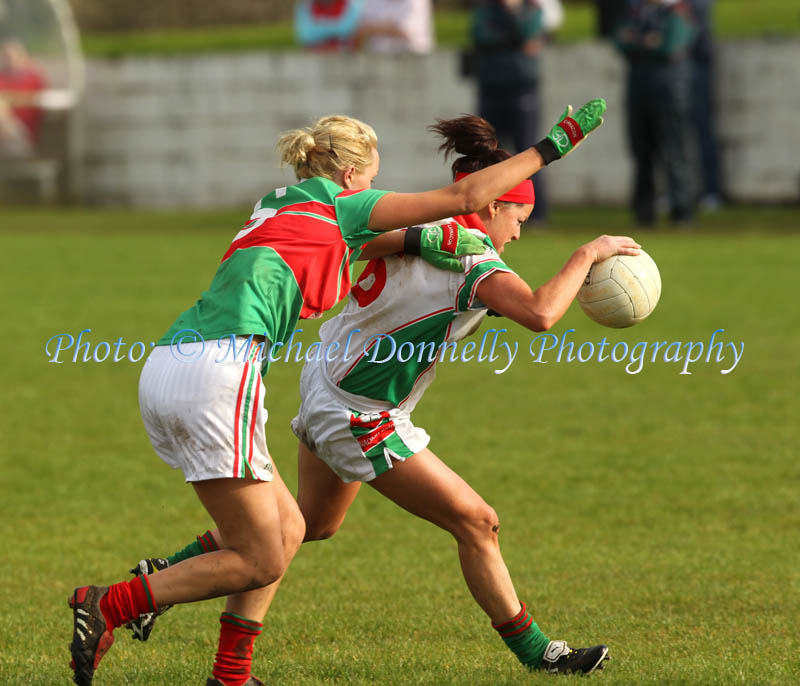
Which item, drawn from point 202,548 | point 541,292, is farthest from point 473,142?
point 202,548

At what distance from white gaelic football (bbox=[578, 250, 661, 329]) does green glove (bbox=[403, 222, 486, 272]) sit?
1.32 feet

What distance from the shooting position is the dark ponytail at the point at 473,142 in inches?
187

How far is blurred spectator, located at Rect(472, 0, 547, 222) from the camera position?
54.2ft

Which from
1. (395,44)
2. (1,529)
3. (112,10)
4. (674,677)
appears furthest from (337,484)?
(112,10)

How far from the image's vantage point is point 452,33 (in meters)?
27.1

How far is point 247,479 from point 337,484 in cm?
70

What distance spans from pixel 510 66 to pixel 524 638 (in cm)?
1280

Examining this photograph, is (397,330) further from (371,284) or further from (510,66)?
(510,66)

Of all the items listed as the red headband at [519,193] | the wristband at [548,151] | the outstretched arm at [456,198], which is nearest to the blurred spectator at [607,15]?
the red headband at [519,193]

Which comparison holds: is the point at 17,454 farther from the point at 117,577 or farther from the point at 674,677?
the point at 674,677

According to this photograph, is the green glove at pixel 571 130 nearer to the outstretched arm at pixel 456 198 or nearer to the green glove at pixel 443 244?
the outstretched arm at pixel 456 198

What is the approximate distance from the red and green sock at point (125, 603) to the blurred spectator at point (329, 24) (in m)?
19.3

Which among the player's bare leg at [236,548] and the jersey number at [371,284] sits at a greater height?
the jersey number at [371,284]

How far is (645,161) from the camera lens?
16172 millimetres
